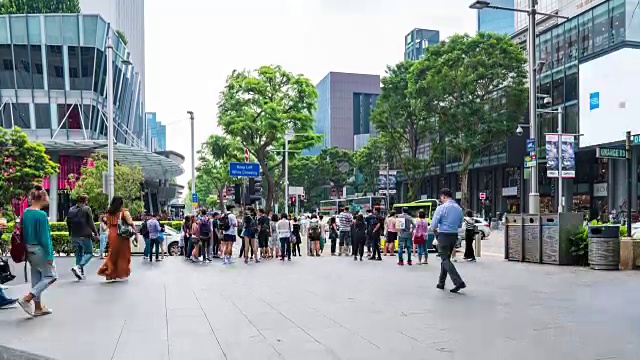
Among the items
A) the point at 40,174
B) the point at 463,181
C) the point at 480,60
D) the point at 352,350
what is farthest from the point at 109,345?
the point at 463,181

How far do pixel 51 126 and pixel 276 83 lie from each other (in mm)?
18672

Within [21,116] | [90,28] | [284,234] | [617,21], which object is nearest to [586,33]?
[617,21]

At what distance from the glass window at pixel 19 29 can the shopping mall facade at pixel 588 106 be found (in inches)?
1473

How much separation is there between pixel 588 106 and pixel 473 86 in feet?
25.1

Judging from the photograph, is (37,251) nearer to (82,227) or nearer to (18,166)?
(82,227)

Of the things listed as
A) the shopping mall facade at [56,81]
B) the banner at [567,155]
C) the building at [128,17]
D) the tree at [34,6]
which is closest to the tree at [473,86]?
the shopping mall facade at [56,81]

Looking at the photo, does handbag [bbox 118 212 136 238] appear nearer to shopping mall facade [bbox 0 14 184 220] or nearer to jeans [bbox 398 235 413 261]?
jeans [bbox 398 235 413 261]

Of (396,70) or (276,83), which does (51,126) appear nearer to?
(276,83)

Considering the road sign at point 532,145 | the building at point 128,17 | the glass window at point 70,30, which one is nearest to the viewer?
the road sign at point 532,145

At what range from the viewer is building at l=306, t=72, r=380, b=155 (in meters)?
131

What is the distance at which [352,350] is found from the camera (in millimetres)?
5906

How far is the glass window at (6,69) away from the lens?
4394 centimetres

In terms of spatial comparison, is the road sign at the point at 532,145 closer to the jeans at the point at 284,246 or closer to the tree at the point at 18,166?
the jeans at the point at 284,246

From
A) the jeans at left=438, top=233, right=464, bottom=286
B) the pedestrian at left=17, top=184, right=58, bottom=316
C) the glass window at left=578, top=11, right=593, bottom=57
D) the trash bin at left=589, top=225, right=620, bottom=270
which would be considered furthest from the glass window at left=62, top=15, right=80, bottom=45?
the jeans at left=438, top=233, right=464, bottom=286
